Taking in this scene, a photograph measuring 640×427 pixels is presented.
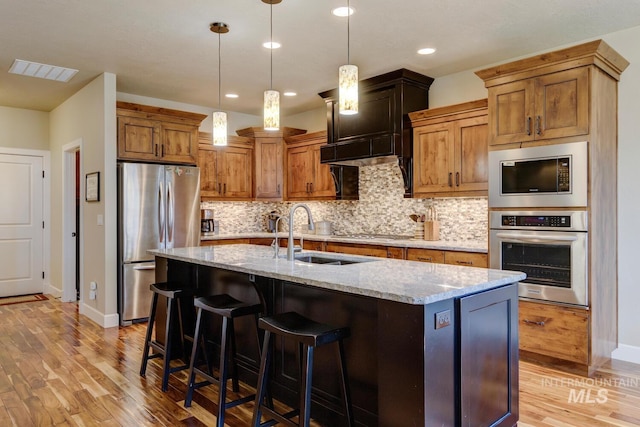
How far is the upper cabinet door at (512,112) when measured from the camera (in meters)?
3.61

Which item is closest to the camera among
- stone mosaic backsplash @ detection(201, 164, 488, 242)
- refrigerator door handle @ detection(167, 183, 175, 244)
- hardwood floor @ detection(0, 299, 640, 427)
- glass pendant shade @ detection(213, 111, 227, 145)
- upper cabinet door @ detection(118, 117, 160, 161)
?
hardwood floor @ detection(0, 299, 640, 427)

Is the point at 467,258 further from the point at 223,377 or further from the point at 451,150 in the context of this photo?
the point at 223,377

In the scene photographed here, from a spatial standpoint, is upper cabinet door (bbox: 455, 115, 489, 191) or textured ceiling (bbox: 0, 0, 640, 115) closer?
textured ceiling (bbox: 0, 0, 640, 115)

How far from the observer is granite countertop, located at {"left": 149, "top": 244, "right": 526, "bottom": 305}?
6.33 feet

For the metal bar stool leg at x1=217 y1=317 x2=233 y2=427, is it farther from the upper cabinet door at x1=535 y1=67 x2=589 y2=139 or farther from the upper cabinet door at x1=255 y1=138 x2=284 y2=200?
the upper cabinet door at x1=255 y1=138 x2=284 y2=200

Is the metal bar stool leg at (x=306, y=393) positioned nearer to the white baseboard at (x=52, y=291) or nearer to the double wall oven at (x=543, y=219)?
the double wall oven at (x=543, y=219)

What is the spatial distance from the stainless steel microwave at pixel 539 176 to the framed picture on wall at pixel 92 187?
402 centimetres

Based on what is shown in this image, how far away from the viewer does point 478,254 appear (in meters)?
3.98

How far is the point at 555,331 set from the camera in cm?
348

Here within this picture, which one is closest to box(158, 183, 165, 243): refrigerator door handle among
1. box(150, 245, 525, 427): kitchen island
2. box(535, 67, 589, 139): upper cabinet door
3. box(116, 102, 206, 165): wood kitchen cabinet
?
box(116, 102, 206, 165): wood kitchen cabinet

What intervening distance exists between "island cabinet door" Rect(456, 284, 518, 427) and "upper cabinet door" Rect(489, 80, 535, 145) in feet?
5.79

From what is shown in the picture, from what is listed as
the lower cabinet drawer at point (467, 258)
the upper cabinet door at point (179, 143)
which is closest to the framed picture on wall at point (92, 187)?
the upper cabinet door at point (179, 143)

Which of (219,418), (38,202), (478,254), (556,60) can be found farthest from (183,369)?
(38,202)

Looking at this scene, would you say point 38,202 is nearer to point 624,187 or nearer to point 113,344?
point 113,344
